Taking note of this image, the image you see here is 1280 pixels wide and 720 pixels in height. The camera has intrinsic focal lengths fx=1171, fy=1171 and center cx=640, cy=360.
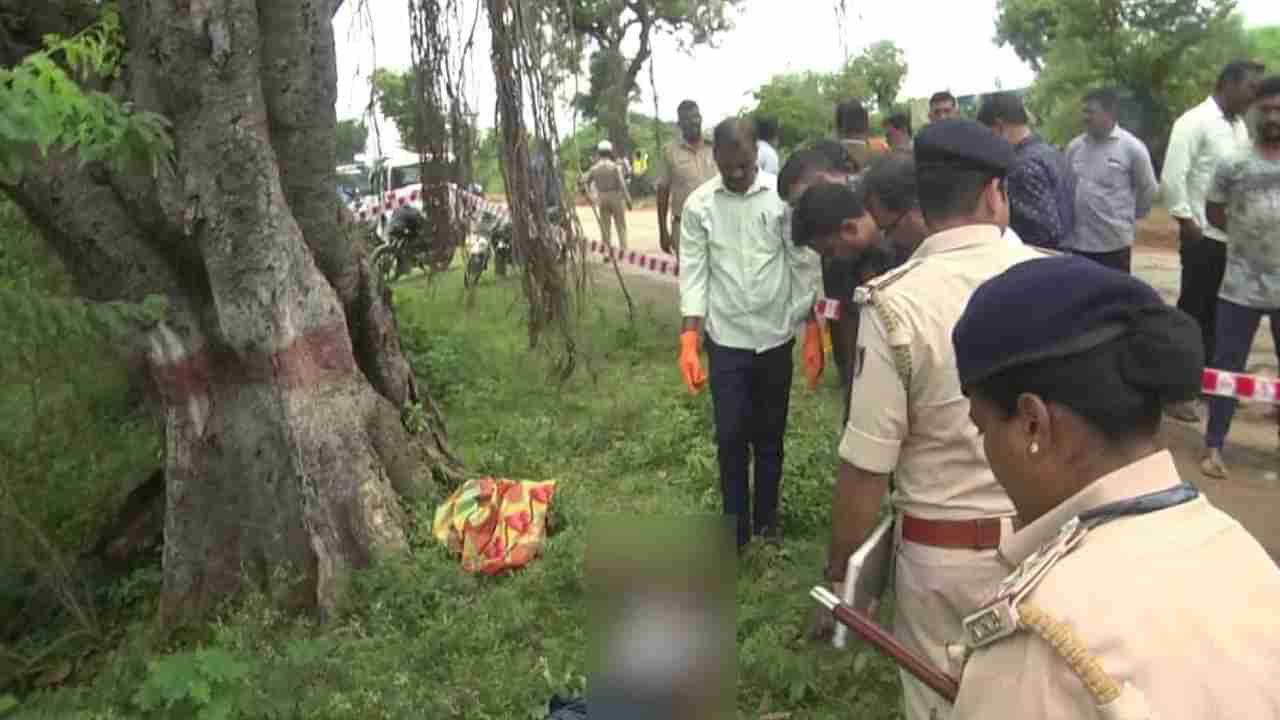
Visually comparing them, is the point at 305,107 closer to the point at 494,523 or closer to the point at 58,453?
the point at 494,523

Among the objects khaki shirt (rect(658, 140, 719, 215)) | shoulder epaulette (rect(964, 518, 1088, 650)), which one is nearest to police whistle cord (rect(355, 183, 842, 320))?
shoulder epaulette (rect(964, 518, 1088, 650))

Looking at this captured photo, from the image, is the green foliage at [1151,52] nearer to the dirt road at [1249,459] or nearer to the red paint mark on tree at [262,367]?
the dirt road at [1249,459]

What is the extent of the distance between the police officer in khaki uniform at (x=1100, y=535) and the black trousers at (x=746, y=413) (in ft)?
10.0

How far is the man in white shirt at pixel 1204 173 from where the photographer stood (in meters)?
6.01

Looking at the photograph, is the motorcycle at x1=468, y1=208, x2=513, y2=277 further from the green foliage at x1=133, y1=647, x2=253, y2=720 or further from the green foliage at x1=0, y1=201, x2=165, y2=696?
the green foliage at x1=133, y1=647, x2=253, y2=720

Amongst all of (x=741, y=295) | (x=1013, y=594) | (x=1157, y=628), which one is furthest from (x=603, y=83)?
(x=1157, y=628)

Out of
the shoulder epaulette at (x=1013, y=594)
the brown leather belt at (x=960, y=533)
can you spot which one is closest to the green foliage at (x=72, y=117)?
the brown leather belt at (x=960, y=533)

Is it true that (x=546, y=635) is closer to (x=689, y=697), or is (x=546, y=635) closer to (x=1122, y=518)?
(x=689, y=697)

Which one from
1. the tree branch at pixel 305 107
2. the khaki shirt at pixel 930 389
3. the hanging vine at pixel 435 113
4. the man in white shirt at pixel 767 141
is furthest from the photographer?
the man in white shirt at pixel 767 141

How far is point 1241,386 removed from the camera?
206 inches

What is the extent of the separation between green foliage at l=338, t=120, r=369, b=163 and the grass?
0.64 metres

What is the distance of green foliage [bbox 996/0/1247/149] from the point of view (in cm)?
1617

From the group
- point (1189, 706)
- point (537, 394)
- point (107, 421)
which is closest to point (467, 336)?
point (537, 394)

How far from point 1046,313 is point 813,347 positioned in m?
3.41
